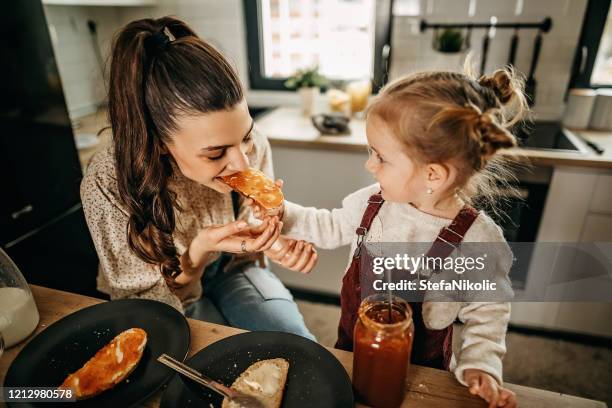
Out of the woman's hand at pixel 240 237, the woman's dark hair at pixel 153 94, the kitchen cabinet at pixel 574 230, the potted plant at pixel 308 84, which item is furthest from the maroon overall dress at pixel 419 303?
the potted plant at pixel 308 84

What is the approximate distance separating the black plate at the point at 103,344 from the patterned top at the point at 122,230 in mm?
260

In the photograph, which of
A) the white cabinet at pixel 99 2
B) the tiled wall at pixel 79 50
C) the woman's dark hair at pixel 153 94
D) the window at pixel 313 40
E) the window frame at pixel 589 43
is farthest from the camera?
the window at pixel 313 40

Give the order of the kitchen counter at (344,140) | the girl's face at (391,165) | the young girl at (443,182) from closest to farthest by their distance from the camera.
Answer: the young girl at (443,182), the girl's face at (391,165), the kitchen counter at (344,140)

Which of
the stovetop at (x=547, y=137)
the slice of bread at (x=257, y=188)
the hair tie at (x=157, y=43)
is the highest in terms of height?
the hair tie at (x=157, y=43)

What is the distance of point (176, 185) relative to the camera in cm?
128

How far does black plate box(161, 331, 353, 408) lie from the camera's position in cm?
71

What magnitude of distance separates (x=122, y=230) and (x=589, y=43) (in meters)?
2.36

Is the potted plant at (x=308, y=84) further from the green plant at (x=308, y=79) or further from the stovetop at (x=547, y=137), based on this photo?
the stovetop at (x=547, y=137)

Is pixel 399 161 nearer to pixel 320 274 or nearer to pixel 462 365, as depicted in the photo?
pixel 462 365

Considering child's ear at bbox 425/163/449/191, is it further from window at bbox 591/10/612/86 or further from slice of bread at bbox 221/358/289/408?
window at bbox 591/10/612/86

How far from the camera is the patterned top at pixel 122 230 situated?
1.16 meters

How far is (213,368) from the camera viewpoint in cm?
77

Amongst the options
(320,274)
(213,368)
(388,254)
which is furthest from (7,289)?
(320,274)

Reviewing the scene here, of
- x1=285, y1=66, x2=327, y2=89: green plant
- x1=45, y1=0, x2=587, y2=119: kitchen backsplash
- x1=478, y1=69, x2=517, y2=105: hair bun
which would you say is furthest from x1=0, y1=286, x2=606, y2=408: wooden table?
x1=285, y1=66, x2=327, y2=89: green plant
